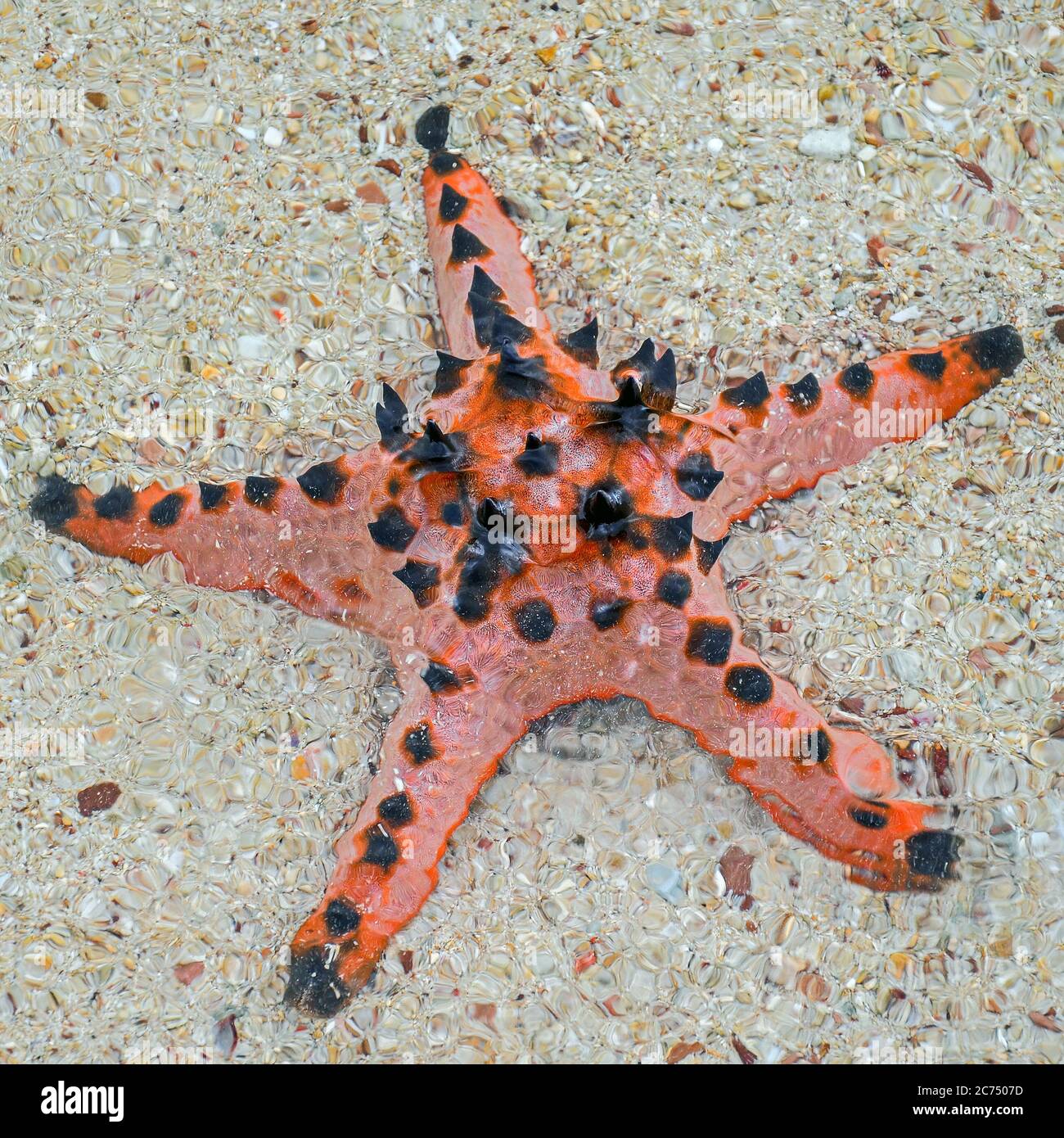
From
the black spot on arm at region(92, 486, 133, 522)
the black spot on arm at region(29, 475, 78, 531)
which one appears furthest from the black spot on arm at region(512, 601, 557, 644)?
the black spot on arm at region(29, 475, 78, 531)

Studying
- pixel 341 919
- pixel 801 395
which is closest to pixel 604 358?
pixel 801 395

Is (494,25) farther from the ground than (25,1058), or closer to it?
farther from the ground

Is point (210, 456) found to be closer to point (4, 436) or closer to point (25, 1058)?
point (4, 436)

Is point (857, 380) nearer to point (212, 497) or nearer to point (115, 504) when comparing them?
point (212, 497)

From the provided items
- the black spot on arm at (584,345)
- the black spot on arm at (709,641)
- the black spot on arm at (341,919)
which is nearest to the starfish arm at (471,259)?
the black spot on arm at (584,345)

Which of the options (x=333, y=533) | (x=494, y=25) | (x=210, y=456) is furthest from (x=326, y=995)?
(x=494, y=25)

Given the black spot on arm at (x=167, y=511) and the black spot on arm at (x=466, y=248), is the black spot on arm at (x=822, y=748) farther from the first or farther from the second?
the black spot on arm at (x=167, y=511)
